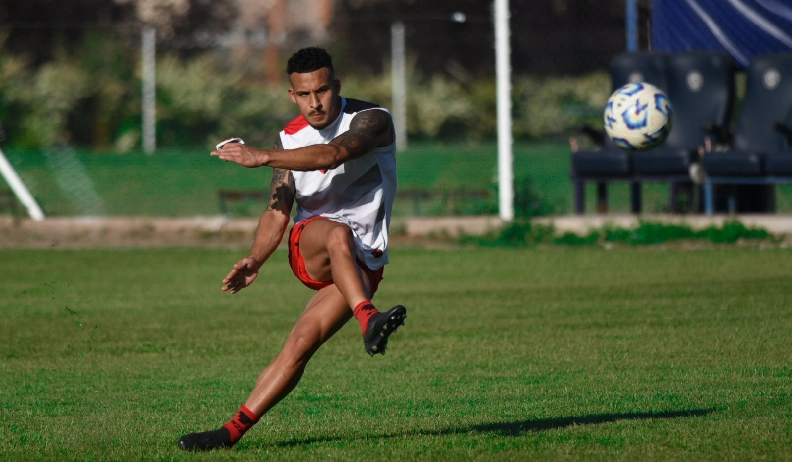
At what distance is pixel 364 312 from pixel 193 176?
18654mm

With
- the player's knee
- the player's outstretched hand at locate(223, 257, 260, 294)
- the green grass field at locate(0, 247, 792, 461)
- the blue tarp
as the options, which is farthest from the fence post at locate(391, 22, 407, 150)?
the player's knee

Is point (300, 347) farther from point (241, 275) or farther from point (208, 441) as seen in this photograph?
point (208, 441)

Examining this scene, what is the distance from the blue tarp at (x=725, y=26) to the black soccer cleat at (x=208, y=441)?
15.8 metres

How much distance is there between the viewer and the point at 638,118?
12.7 m

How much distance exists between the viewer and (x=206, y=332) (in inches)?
439

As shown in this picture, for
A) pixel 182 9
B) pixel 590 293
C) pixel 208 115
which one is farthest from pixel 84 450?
pixel 182 9

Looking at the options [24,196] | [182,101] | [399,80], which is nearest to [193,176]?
[182,101]

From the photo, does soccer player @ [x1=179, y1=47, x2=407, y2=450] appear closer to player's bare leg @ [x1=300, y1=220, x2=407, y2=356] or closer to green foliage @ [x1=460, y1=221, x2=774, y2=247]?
player's bare leg @ [x1=300, y1=220, x2=407, y2=356]

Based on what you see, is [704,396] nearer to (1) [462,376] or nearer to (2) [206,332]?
(1) [462,376]

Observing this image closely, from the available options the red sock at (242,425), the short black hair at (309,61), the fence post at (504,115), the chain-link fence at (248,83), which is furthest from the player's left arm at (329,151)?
the chain-link fence at (248,83)

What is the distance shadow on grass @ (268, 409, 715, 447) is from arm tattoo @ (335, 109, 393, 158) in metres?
1.51

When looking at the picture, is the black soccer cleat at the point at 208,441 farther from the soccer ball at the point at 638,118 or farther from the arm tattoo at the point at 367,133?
the soccer ball at the point at 638,118

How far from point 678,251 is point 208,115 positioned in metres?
12.8

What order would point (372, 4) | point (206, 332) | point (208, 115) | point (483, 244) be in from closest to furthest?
point (206, 332) < point (483, 244) < point (208, 115) < point (372, 4)
